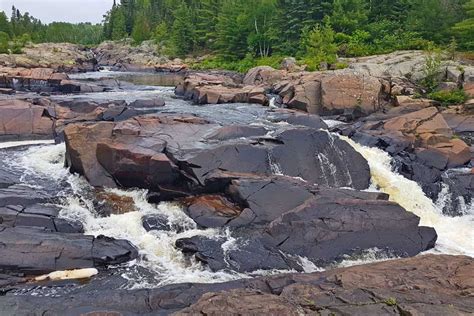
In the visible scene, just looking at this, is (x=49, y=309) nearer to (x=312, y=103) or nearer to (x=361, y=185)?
(x=361, y=185)

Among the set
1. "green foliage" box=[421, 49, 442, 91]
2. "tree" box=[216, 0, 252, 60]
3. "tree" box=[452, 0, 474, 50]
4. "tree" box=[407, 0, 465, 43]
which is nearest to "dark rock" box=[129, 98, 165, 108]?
"green foliage" box=[421, 49, 442, 91]

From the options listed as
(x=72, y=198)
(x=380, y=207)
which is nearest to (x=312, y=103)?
(x=380, y=207)

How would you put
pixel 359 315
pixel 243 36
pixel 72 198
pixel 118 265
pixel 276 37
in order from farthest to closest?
pixel 243 36, pixel 276 37, pixel 72 198, pixel 118 265, pixel 359 315

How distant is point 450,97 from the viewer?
96.3 ft

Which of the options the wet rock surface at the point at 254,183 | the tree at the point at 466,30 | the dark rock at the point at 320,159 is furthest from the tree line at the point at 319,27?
the wet rock surface at the point at 254,183

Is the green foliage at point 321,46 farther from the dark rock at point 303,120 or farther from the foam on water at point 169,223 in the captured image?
the foam on water at point 169,223

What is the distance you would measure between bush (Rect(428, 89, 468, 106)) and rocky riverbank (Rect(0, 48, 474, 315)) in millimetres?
4314

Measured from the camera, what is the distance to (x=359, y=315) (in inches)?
336

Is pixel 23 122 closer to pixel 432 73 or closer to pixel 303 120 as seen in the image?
pixel 303 120

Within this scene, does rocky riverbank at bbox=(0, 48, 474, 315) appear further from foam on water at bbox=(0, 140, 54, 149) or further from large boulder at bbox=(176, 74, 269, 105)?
large boulder at bbox=(176, 74, 269, 105)

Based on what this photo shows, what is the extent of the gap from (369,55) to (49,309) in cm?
4118

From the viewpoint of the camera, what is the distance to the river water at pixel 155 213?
41.7ft

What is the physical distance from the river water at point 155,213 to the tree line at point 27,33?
2343 inches

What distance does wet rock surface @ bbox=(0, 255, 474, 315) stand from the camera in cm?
868
